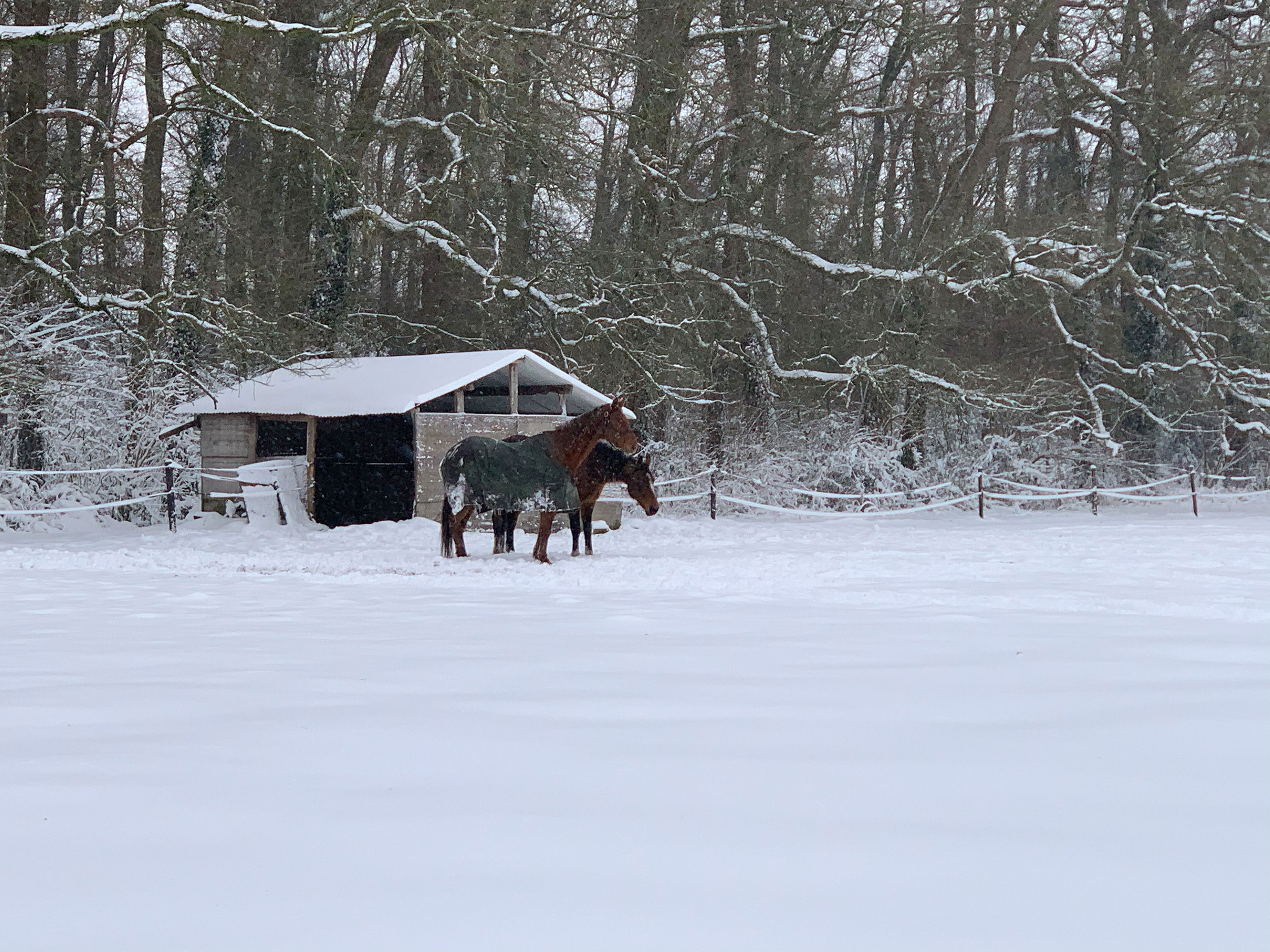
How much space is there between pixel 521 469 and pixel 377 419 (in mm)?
6839

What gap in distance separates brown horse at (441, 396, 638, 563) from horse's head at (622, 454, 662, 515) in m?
0.34

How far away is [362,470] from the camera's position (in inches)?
734

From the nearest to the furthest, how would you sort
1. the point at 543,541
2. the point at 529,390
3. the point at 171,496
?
the point at 543,541 < the point at 171,496 < the point at 529,390

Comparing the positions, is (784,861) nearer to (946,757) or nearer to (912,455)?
(946,757)

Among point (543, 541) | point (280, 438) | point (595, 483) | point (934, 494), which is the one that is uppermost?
point (280, 438)

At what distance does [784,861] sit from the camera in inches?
115

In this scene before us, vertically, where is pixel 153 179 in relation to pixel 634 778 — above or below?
above

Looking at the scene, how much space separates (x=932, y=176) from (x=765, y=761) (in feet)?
78.8

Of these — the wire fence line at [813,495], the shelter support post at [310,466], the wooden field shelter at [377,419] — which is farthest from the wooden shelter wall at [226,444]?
the shelter support post at [310,466]

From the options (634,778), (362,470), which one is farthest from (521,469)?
(634,778)

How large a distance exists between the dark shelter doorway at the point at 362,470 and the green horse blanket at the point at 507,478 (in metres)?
5.64

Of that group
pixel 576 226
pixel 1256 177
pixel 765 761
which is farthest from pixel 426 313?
pixel 765 761

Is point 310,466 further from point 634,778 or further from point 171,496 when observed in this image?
point 634,778

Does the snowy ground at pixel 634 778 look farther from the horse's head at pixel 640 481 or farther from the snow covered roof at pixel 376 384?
the snow covered roof at pixel 376 384
